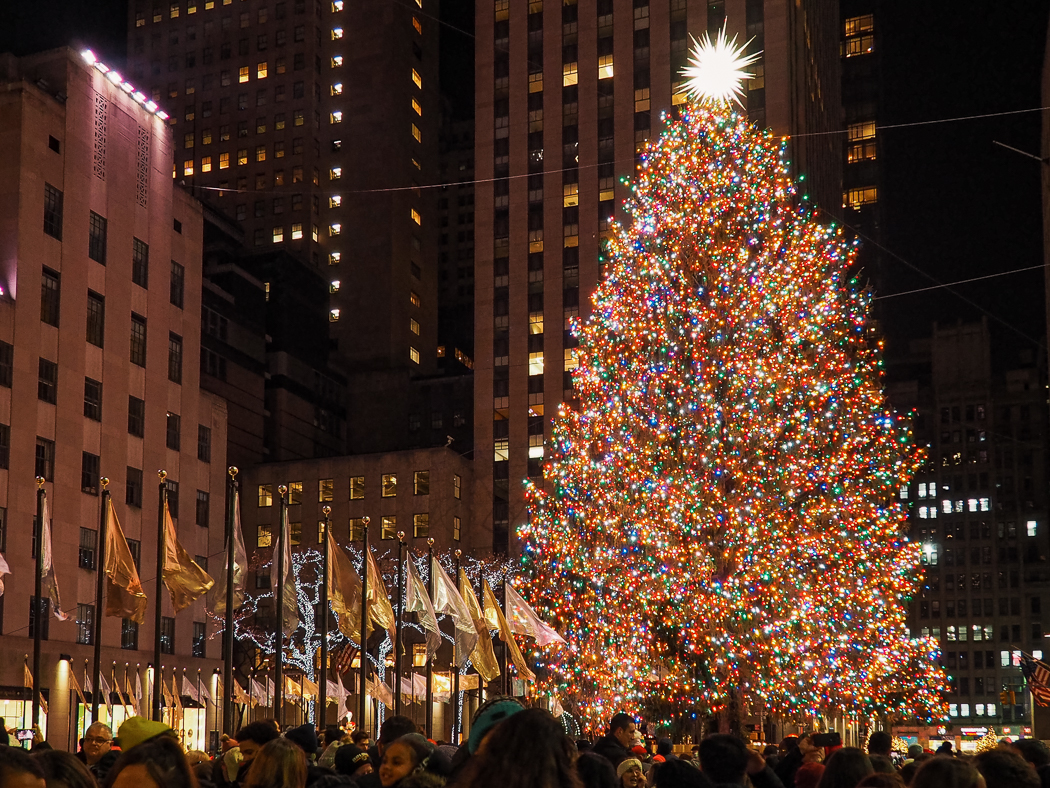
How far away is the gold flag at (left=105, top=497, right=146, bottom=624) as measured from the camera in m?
30.4

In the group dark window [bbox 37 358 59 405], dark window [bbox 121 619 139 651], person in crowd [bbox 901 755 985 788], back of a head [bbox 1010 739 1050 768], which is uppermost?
dark window [bbox 37 358 59 405]

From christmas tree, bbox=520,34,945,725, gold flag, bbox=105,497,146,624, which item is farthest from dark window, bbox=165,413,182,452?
gold flag, bbox=105,497,146,624

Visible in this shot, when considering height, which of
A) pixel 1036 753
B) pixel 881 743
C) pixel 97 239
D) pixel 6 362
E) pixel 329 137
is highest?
pixel 329 137

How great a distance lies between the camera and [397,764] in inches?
303

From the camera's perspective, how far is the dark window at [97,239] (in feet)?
182

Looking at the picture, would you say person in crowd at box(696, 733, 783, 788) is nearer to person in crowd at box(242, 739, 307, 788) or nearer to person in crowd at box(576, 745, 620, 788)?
person in crowd at box(576, 745, 620, 788)

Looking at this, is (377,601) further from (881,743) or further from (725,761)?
(725,761)

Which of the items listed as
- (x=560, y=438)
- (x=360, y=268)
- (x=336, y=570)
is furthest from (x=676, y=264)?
(x=360, y=268)

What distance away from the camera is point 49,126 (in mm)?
53250

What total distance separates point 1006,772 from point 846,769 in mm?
934

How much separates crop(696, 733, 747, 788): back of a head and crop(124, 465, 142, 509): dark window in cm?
5133

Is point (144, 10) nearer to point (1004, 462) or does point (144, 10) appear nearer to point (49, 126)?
point (49, 126)

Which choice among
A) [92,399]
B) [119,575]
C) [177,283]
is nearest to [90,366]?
[92,399]

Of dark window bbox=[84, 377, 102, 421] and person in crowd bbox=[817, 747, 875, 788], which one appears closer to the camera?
person in crowd bbox=[817, 747, 875, 788]
